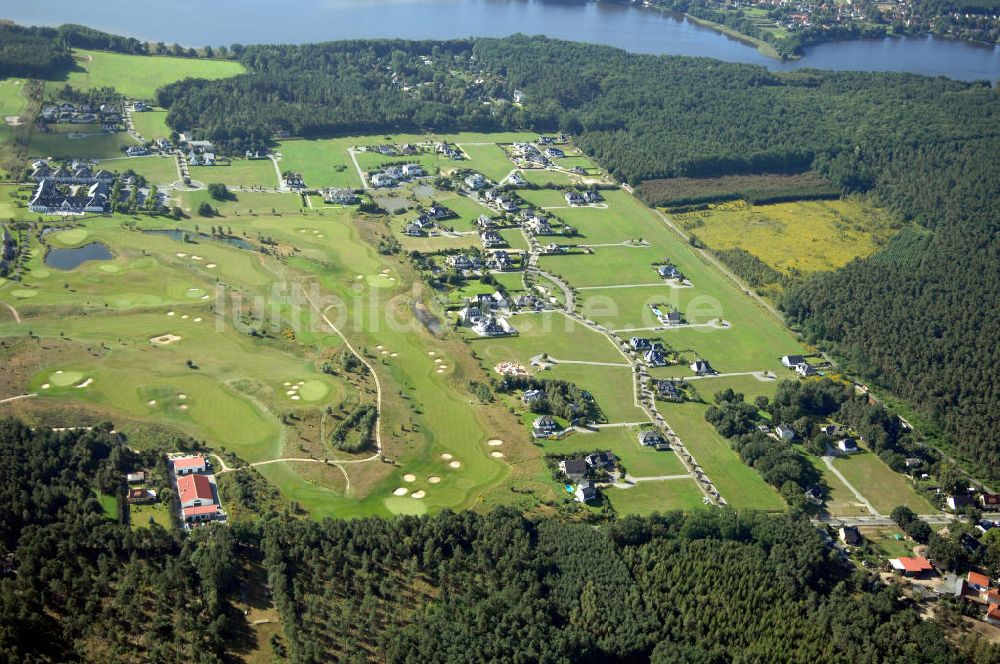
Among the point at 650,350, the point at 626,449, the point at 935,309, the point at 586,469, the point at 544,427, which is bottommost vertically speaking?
the point at 626,449

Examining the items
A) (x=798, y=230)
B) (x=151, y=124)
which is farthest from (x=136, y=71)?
(x=798, y=230)

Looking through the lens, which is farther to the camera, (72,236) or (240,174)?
(240,174)

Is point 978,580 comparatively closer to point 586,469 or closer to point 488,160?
point 586,469

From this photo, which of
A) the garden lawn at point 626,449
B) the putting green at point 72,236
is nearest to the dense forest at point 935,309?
the garden lawn at point 626,449

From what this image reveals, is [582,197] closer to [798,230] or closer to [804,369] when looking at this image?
[798,230]

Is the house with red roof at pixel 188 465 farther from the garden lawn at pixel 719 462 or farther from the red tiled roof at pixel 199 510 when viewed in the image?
the garden lawn at pixel 719 462

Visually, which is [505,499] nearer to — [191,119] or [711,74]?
[191,119]

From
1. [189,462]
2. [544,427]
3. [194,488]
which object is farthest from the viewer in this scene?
[544,427]

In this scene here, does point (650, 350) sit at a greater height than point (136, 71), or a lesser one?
lesser

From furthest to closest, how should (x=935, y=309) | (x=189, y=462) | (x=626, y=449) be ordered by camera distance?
(x=935, y=309)
(x=626, y=449)
(x=189, y=462)
